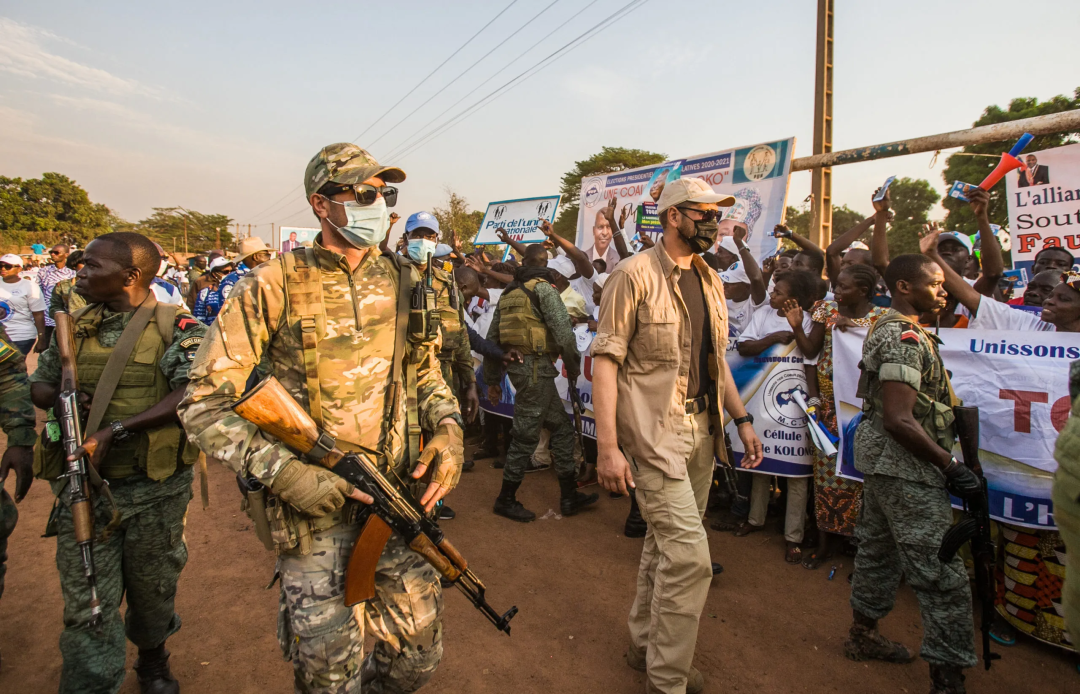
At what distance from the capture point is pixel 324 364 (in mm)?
2186

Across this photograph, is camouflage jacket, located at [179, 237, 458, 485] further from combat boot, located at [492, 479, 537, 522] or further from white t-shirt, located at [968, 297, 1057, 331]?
white t-shirt, located at [968, 297, 1057, 331]

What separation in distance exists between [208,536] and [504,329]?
9.93 ft

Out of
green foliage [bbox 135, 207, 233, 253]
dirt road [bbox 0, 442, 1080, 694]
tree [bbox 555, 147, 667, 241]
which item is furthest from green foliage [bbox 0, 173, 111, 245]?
dirt road [bbox 0, 442, 1080, 694]

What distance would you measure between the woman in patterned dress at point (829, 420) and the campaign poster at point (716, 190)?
2047 millimetres

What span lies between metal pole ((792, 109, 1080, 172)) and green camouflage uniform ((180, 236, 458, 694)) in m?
6.20

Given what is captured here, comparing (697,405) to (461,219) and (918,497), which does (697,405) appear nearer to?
(918,497)

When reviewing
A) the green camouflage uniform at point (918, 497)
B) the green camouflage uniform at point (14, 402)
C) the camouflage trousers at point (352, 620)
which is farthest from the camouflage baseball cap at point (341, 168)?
the green camouflage uniform at point (918, 497)

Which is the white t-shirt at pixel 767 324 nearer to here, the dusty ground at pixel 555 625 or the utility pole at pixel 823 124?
the dusty ground at pixel 555 625

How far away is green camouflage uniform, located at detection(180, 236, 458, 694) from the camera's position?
198cm

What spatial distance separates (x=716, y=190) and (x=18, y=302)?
9.66 m

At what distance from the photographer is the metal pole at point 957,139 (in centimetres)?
546

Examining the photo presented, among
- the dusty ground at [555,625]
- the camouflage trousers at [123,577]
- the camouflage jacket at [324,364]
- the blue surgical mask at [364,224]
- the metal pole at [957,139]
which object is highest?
the metal pole at [957,139]

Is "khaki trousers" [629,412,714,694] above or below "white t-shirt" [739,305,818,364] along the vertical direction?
below

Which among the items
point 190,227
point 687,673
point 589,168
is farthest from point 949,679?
point 190,227
